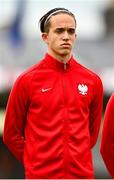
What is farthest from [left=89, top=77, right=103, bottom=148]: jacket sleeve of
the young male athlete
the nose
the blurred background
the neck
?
the blurred background

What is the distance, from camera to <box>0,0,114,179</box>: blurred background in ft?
47.6

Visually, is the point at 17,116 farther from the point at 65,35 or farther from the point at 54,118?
the point at 65,35

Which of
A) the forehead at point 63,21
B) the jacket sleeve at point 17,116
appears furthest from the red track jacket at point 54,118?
the forehead at point 63,21

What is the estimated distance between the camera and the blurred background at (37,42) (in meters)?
14.5

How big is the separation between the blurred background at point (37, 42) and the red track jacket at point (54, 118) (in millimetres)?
7137

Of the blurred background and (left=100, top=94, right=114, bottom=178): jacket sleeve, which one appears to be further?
the blurred background

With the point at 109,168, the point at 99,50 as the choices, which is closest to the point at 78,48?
the point at 99,50

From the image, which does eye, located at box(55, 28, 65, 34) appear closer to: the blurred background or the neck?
the neck

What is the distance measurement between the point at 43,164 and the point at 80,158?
0.28 meters

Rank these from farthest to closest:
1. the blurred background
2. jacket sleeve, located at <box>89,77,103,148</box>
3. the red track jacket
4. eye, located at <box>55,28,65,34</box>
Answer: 1. the blurred background
2. jacket sleeve, located at <box>89,77,103,148</box>
3. eye, located at <box>55,28,65,34</box>
4. the red track jacket

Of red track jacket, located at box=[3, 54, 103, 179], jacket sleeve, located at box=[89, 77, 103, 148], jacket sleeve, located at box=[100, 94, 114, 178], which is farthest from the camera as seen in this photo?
jacket sleeve, located at box=[89, 77, 103, 148]

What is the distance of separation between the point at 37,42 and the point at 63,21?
796 cm

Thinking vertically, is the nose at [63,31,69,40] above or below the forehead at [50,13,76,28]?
below

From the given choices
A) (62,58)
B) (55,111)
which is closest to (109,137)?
(55,111)
